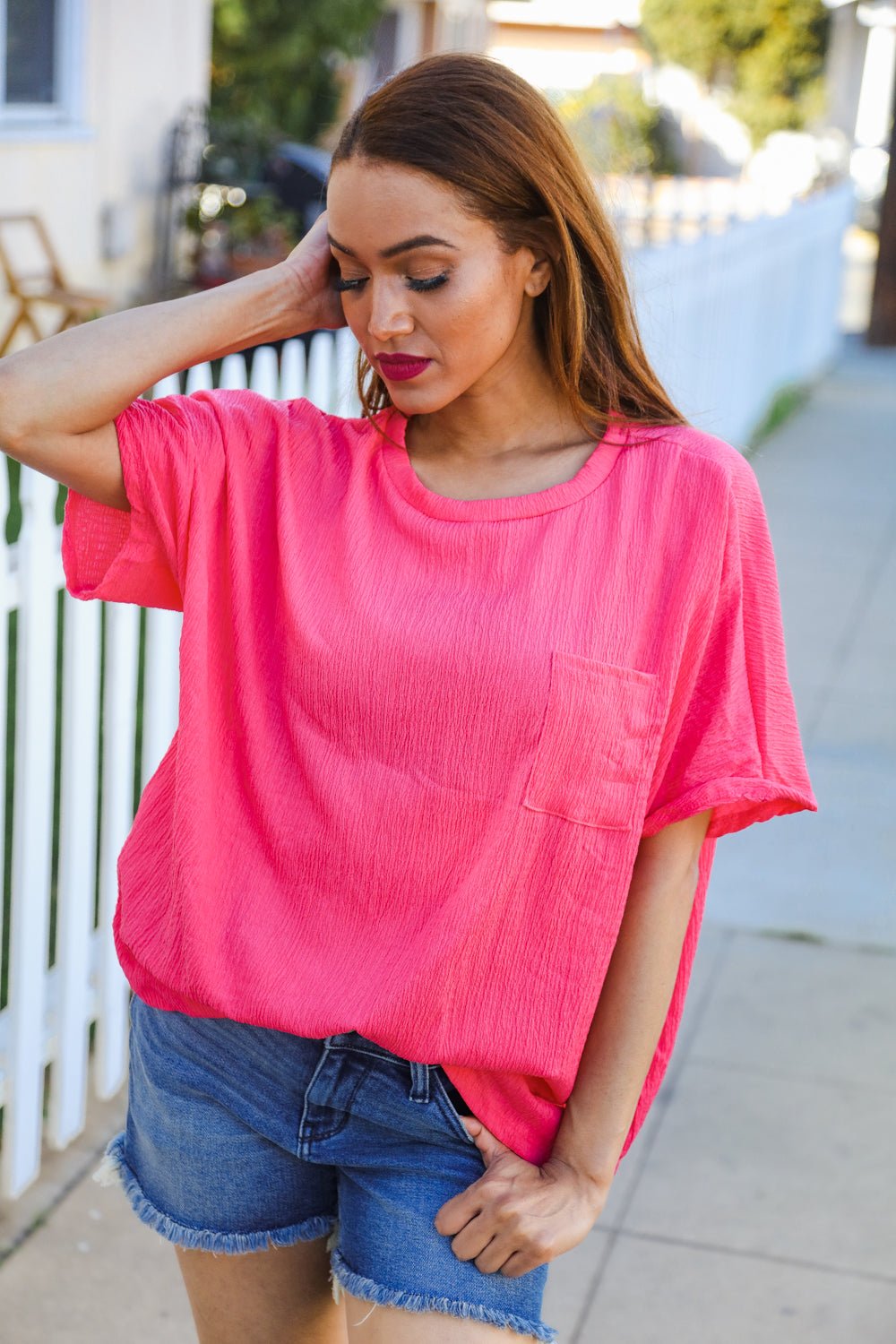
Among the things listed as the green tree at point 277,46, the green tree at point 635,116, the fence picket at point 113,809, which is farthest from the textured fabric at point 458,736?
the green tree at point 277,46

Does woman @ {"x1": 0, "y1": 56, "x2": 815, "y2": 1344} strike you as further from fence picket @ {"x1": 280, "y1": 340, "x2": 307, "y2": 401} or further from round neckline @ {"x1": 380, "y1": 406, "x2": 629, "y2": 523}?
fence picket @ {"x1": 280, "y1": 340, "x2": 307, "y2": 401}

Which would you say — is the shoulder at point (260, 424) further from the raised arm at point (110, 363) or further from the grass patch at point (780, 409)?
the grass patch at point (780, 409)

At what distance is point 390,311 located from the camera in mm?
1618

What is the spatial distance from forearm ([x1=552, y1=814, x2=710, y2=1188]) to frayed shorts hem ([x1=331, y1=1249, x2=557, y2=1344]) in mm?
160

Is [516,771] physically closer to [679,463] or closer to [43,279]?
[679,463]

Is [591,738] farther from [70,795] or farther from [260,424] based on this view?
[70,795]

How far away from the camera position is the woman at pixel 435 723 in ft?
5.13

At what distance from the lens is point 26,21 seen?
984 cm

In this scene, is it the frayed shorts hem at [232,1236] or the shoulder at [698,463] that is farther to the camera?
the frayed shorts hem at [232,1236]

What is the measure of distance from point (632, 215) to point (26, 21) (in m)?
4.19

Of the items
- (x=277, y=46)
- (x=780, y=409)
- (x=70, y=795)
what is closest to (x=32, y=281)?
(x=780, y=409)

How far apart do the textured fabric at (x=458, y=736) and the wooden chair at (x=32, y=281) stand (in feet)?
26.3

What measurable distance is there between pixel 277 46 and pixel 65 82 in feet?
21.1

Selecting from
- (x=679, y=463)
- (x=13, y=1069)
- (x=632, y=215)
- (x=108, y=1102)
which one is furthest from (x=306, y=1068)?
(x=632, y=215)
